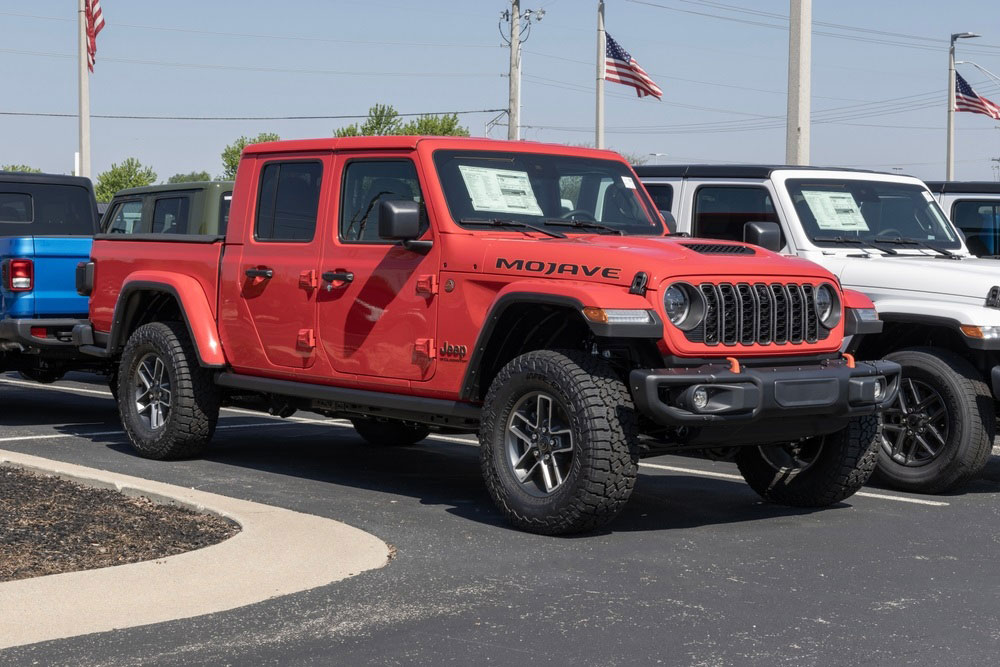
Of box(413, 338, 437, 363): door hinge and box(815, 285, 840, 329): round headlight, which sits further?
box(413, 338, 437, 363): door hinge

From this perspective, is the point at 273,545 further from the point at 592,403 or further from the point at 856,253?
the point at 856,253

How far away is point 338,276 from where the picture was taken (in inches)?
336

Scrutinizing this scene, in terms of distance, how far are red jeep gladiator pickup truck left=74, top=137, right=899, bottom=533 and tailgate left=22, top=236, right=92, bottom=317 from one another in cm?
178

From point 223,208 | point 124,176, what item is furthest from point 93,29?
point 124,176

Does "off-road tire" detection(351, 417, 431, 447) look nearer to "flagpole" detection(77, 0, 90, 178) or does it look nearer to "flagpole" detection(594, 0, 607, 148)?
"flagpole" detection(77, 0, 90, 178)

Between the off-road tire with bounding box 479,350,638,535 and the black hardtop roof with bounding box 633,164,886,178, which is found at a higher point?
the black hardtop roof with bounding box 633,164,886,178

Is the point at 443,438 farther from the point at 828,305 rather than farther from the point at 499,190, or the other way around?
the point at 828,305

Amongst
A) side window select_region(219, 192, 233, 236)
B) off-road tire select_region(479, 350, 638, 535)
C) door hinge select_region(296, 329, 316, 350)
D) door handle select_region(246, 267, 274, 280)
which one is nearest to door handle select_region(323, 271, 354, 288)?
door hinge select_region(296, 329, 316, 350)

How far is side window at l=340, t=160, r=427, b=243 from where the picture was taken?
8383 mm

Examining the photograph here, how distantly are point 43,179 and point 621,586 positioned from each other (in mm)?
9539

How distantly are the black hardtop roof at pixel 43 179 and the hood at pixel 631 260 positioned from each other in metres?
7.49

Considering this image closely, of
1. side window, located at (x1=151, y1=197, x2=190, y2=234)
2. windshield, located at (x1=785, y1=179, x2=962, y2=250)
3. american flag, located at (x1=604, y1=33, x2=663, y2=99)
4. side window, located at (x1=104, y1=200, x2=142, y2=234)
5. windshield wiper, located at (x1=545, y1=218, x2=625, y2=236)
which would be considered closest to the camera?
windshield wiper, located at (x1=545, y1=218, x2=625, y2=236)

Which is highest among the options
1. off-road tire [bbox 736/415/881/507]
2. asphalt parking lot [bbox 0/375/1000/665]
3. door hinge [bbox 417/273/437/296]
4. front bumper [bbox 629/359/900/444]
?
door hinge [bbox 417/273/437/296]

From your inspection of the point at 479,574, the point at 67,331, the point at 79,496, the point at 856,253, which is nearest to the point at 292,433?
the point at 67,331
